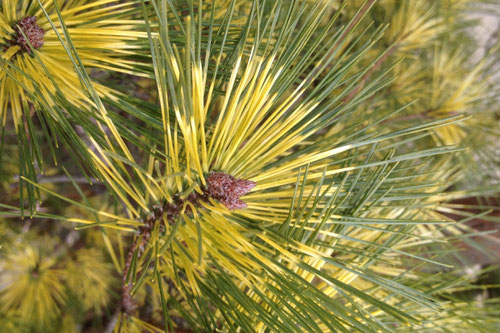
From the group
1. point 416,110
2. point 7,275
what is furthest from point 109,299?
point 416,110

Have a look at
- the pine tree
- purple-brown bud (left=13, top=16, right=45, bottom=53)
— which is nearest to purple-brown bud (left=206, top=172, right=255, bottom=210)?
the pine tree

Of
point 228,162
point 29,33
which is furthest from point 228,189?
point 29,33

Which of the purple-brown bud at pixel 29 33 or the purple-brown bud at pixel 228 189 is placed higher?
the purple-brown bud at pixel 29 33

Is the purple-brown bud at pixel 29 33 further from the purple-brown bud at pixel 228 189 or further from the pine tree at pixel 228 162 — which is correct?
the purple-brown bud at pixel 228 189

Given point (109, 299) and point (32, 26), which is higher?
point (32, 26)

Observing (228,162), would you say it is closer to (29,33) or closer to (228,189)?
(228,189)

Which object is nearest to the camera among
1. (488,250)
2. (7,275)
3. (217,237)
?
(217,237)

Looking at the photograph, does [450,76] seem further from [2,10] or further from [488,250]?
[2,10]

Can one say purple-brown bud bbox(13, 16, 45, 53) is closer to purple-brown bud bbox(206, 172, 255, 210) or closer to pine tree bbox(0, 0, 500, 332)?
pine tree bbox(0, 0, 500, 332)

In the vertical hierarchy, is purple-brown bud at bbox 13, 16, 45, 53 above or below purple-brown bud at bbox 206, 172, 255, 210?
above

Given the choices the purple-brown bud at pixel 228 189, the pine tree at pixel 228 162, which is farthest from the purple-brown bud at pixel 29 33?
the purple-brown bud at pixel 228 189

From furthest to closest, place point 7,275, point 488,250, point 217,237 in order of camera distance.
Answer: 1. point 7,275
2. point 488,250
3. point 217,237
